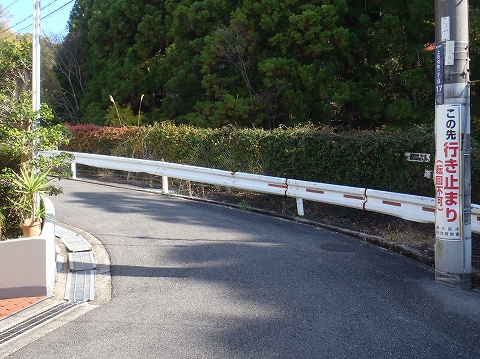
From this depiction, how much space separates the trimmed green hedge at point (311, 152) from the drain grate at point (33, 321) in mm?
6620

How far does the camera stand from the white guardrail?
9.14 metres

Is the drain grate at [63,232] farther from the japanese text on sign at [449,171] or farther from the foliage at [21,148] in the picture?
the japanese text on sign at [449,171]

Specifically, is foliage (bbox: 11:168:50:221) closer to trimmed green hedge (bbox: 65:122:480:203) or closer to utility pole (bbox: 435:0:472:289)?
utility pole (bbox: 435:0:472:289)

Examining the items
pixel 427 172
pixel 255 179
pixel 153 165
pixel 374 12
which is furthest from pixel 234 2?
pixel 427 172

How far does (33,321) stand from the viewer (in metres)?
5.99

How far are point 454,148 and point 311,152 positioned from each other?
191 inches

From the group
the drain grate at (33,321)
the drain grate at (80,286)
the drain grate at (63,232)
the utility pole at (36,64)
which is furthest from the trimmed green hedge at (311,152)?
the drain grate at (33,321)

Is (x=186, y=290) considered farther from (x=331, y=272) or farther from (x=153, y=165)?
(x=153, y=165)

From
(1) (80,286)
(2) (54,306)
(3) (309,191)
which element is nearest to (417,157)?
(3) (309,191)

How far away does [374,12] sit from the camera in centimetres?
2092

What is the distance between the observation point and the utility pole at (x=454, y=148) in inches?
288

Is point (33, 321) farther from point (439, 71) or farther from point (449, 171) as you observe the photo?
point (439, 71)

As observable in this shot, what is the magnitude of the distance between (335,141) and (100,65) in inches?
838

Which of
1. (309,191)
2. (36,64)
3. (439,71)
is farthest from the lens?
(309,191)
